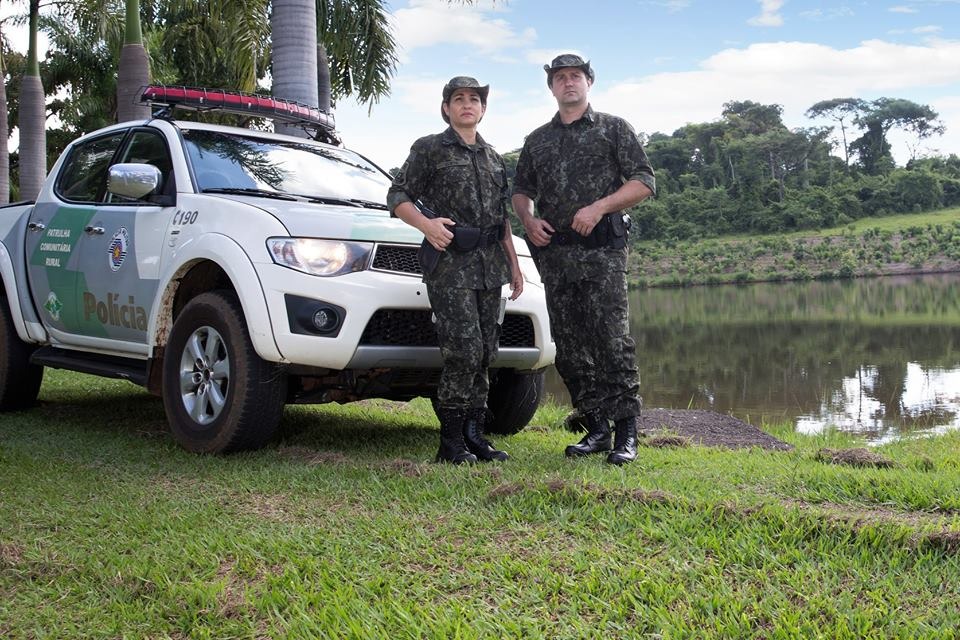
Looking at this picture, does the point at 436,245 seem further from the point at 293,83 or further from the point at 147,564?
the point at 293,83

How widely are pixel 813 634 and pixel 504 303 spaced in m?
2.73

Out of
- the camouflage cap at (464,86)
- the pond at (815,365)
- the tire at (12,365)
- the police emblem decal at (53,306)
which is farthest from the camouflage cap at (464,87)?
the pond at (815,365)

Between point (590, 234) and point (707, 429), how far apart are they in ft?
11.5

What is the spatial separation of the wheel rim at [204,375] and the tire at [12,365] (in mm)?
2207

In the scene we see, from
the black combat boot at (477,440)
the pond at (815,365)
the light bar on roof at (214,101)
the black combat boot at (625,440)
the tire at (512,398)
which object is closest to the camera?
the black combat boot at (625,440)

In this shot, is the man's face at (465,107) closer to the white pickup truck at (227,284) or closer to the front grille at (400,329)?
the white pickup truck at (227,284)

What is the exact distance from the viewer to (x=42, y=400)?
23.5ft

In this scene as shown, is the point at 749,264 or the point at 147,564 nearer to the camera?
the point at 147,564

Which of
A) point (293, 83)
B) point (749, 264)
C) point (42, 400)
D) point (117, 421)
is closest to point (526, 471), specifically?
point (117, 421)

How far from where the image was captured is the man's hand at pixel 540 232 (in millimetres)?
4719

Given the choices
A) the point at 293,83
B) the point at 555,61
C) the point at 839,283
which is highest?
the point at 293,83

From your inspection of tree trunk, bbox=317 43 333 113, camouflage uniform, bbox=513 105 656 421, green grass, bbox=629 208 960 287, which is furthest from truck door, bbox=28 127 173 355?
green grass, bbox=629 208 960 287

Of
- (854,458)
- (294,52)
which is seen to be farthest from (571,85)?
(294,52)

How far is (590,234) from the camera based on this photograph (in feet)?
15.1
